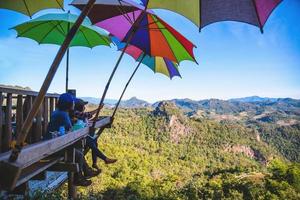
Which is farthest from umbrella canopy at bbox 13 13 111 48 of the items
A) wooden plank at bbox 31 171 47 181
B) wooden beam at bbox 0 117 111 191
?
wooden beam at bbox 0 117 111 191

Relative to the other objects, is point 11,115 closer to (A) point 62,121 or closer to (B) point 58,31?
(A) point 62,121

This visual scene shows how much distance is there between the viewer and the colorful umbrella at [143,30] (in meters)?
4.89

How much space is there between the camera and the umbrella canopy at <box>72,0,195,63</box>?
4895mm

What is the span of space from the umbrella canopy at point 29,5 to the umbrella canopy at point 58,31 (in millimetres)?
203

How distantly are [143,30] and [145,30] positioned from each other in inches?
1.4

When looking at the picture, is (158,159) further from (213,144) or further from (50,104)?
(50,104)

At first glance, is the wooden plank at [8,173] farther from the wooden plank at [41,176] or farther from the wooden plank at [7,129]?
the wooden plank at [41,176]

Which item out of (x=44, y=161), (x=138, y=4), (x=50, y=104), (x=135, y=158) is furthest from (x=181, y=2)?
(x=135, y=158)

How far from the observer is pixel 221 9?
3.73 m

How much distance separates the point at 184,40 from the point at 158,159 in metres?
77.0

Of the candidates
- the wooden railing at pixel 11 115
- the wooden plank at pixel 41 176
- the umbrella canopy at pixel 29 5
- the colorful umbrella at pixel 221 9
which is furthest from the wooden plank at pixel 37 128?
the umbrella canopy at pixel 29 5

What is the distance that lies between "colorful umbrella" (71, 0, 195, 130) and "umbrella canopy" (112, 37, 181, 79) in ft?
4.11

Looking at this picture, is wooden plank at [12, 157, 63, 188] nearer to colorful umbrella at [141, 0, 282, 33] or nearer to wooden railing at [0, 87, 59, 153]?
wooden railing at [0, 87, 59, 153]

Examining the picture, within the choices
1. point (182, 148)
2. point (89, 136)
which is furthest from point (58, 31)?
point (182, 148)
